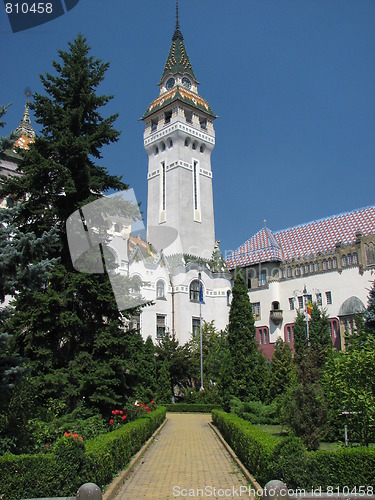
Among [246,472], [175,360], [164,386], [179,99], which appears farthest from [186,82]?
[246,472]

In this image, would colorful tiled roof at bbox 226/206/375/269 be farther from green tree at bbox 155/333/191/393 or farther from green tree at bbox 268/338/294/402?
green tree at bbox 268/338/294/402

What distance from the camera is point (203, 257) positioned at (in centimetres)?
5222

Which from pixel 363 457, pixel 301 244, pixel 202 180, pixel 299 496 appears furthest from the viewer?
pixel 202 180

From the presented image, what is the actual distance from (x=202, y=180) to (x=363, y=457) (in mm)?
47086

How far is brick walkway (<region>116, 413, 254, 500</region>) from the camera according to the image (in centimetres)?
1035

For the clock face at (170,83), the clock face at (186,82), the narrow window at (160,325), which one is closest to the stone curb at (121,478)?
the narrow window at (160,325)

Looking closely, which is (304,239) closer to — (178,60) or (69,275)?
(178,60)

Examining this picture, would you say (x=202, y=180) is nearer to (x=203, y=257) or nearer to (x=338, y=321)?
(x=203, y=257)

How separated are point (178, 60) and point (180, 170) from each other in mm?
17161

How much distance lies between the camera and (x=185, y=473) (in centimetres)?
1235

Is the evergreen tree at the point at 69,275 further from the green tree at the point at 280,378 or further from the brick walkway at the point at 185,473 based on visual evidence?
the green tree at the point at 280,378

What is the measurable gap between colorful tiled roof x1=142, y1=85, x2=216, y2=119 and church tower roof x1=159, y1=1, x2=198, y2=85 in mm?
3294

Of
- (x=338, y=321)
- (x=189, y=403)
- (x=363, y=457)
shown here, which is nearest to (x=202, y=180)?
(x=338, y=321)

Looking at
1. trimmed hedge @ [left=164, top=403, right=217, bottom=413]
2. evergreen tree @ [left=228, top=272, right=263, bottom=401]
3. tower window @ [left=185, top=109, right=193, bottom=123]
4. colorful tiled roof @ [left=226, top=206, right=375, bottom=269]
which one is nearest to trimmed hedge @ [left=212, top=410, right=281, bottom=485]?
evergreen tree @ [left=228, top=272, right=263, bottom=401]
